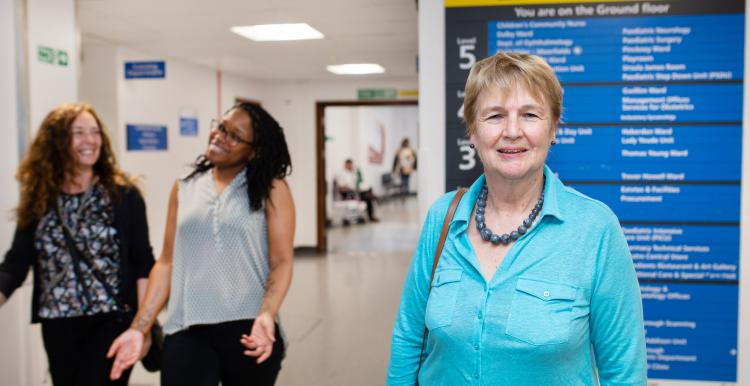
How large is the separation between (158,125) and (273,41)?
6.06ft

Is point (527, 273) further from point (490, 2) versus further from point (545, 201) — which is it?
point (490, 2)

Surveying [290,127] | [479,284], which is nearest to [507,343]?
[479,284]

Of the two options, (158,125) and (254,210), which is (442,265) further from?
(158,125)

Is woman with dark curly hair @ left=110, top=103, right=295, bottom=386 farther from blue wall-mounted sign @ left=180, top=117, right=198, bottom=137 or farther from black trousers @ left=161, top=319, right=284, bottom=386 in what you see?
blue wall-mounted sign @ left=180, top=117, right=198, bottom=137

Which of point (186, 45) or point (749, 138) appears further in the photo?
point (186, 45)

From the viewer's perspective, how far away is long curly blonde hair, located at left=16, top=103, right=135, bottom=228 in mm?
2465

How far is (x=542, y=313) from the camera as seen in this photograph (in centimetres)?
136

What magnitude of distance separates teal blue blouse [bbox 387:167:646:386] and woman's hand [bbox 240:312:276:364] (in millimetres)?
858

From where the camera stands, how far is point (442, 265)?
4.96 feet

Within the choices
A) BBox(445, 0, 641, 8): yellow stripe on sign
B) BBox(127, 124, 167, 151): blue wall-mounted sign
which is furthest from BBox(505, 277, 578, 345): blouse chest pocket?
BBox(127, 124, 167, 151): blue wall-mounted sign

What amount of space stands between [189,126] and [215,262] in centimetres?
582

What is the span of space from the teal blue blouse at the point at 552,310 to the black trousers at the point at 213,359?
963 mm

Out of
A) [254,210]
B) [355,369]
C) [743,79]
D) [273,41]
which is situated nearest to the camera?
[254,210]

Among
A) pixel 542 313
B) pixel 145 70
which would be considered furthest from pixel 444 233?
pixel 145 70
